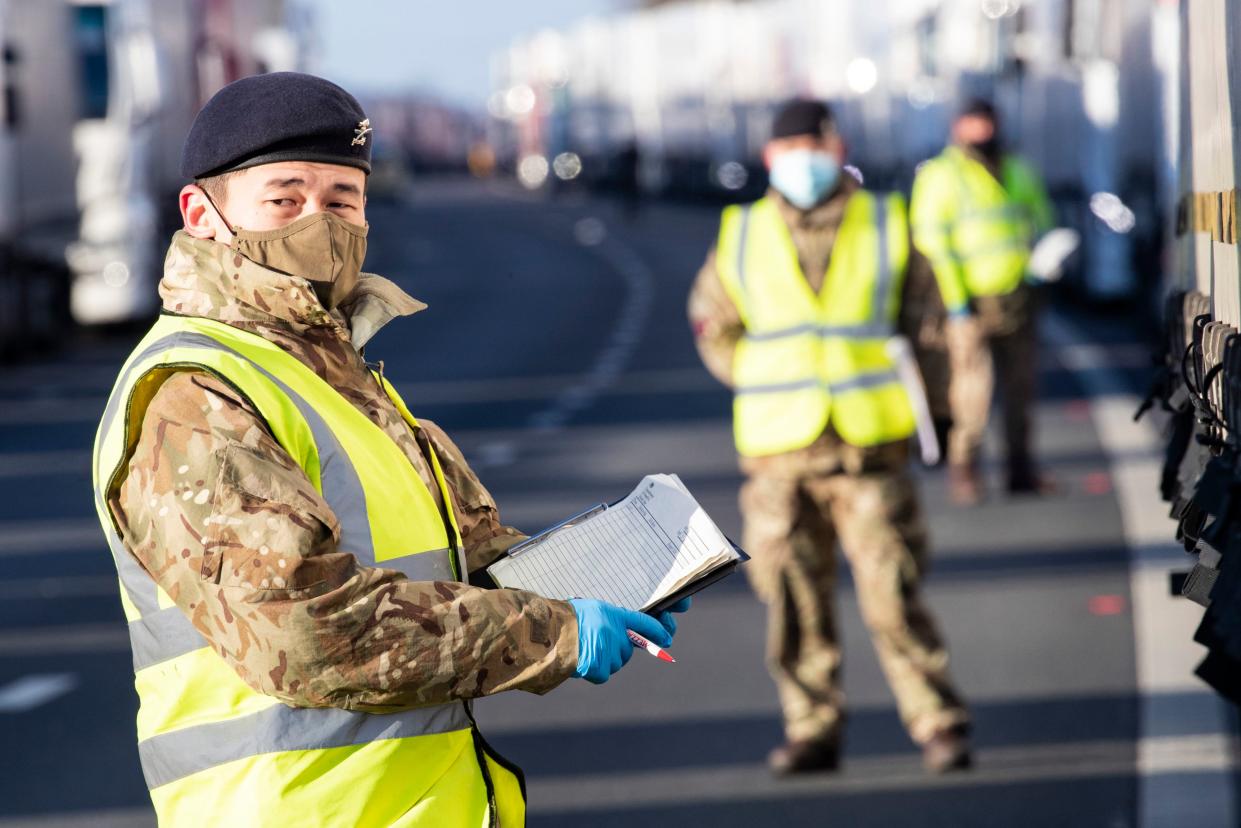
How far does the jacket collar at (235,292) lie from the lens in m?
3.24

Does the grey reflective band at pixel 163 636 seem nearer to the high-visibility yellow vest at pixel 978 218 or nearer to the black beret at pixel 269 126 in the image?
the black beret at pixel 269 126

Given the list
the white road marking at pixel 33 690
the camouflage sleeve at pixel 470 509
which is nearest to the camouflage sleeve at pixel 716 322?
the white road marking at pixel 33 690

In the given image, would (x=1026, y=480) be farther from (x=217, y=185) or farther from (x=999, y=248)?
(x=217, y=185)

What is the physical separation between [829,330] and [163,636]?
4.29 metres

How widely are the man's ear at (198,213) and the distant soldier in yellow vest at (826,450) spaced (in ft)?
12.8

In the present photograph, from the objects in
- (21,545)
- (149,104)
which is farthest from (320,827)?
(149,104)

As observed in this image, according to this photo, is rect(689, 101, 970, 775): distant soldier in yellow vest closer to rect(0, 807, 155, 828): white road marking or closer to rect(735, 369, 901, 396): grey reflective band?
rect(735, 369, 901, 396): grey reflective band

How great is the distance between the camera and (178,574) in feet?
9.96

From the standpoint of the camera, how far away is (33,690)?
8.51 m

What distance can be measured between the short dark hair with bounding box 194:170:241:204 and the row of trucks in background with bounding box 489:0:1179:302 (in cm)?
233

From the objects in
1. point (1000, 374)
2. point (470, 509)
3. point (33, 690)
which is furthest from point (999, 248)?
point (470, 509)

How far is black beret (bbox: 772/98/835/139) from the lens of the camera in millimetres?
7363

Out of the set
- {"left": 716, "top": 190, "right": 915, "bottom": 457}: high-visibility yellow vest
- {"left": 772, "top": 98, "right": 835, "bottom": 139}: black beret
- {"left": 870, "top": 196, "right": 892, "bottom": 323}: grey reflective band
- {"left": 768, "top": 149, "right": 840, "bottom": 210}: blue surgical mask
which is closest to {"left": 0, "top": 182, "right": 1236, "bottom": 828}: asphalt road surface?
{"left": 716, "top": 190, "right": 915, "bottom": 457}: high-visibility yellow vest

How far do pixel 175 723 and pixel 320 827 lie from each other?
10.0 inches
